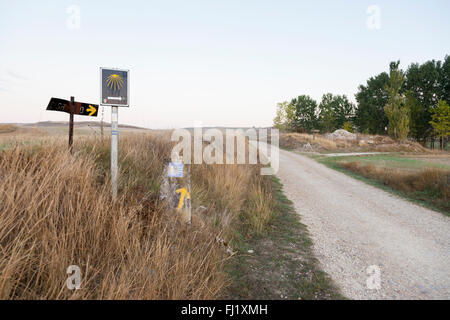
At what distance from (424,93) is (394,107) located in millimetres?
18974

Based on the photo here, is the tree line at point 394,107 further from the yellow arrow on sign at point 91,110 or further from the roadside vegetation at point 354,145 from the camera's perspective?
the yellow arrow on sign at point 91,110

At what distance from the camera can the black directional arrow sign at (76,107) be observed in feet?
12.6

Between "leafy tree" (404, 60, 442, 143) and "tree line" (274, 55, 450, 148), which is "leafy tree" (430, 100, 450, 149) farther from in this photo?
"leafy tree" (404, 60, 442, 143)

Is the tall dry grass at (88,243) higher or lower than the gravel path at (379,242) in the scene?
higher

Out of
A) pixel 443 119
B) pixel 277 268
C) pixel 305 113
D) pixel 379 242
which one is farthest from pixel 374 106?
pixel 277 268

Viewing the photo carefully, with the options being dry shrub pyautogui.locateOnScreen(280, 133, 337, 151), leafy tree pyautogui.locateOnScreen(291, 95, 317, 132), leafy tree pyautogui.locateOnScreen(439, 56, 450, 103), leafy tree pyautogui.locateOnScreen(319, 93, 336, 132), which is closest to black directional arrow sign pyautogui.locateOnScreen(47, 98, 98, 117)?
dry shrub pyautogui.locateOnScreen(280, 133, 337, 151)

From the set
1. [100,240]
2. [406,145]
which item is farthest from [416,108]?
[100,240]

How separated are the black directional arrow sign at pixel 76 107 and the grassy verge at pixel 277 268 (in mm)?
3685

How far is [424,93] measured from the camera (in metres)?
41.8

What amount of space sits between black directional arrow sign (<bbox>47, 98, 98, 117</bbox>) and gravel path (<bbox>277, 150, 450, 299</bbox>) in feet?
16.1

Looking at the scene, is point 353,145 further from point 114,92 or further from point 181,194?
point 114,92

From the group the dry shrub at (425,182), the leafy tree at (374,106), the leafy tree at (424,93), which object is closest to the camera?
the dry shrub at (425,182)

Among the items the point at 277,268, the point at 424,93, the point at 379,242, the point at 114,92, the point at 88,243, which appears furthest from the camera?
the point at 424,93

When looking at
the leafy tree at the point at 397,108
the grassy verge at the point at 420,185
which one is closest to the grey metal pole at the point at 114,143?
the grassy verge at the point at 420,185
